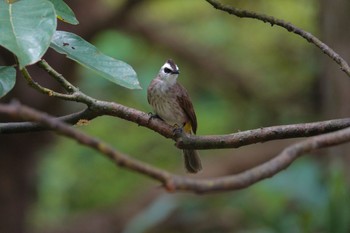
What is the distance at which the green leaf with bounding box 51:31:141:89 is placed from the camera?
1593mm

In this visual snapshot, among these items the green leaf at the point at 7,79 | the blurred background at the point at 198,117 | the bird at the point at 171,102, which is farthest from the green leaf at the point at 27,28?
the blurred background at the point at 198,117

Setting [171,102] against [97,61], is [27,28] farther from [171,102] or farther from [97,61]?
[171,102]

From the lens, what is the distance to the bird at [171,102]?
125 inches

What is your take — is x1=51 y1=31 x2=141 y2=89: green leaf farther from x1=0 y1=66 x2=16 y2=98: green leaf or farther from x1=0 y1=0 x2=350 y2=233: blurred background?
x1=0 y1=0 x2=350 y2=233: blurred background

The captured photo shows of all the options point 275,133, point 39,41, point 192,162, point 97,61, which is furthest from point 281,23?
point 192,162

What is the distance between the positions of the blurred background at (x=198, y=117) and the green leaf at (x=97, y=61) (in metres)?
2.37

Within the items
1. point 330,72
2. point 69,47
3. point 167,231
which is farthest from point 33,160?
point 69,47

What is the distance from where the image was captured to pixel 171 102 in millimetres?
3195

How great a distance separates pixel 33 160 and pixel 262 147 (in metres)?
1.89

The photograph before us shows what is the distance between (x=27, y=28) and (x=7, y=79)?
158 millimetres

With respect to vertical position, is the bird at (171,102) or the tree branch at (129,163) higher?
the tree branch at (129,163)

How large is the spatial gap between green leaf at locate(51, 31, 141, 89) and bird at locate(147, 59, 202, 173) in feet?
4.76

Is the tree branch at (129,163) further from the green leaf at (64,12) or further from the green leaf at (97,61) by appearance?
the green leaf at (64,12)

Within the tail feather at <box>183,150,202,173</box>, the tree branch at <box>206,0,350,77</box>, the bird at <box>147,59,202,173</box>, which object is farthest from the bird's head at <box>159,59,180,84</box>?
the tree branch at <box>206,0,350,77</box>
